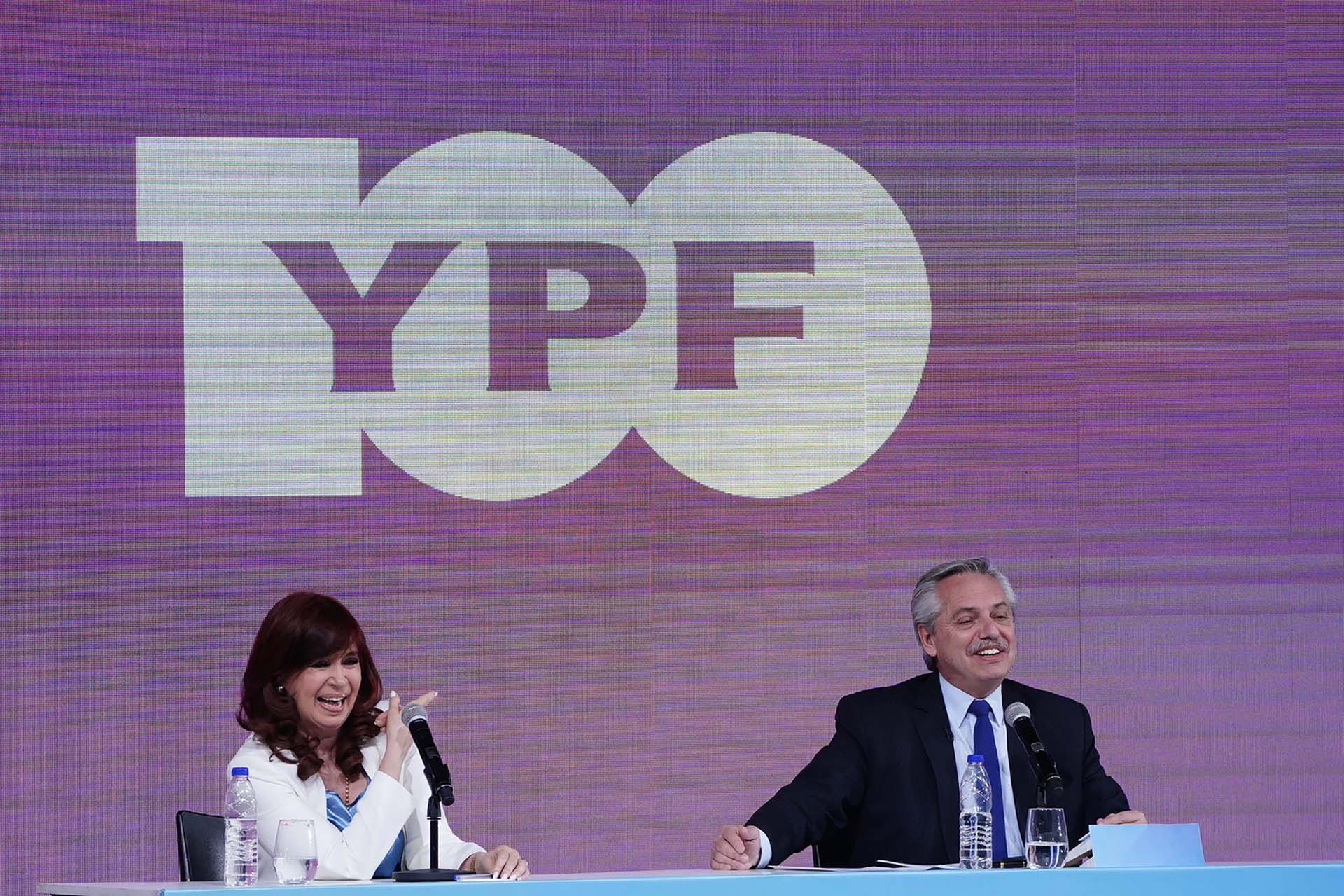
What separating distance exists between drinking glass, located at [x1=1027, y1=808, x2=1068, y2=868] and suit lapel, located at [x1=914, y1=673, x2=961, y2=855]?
61 cm

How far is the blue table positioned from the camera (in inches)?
112

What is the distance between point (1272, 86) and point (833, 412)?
1.57m

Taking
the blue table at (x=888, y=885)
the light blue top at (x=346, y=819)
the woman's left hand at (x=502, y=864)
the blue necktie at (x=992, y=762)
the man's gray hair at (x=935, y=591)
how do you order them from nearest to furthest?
1. the blue table at (x=888, y=885)
2. the woman's left hand at (x=502, y=864)
3. the light blue top at (x=346, y=819)
4. the blue necktie at (x=992, y=762)
5. the man's gray hair at (x=935, y=591)

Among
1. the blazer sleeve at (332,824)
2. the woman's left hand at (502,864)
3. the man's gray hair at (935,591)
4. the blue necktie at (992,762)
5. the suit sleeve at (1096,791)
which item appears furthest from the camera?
the man's gray hair at (935,591)

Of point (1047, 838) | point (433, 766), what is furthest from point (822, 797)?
point (433, 766)

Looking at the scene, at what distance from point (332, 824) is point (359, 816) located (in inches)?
7.0

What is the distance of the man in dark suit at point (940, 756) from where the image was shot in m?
3.89

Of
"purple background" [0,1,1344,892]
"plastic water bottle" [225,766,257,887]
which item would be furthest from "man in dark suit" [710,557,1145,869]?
"plastic water bottle" [225,766,257,887]

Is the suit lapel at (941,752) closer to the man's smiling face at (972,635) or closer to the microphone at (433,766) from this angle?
the man's smiling face at (972,635)

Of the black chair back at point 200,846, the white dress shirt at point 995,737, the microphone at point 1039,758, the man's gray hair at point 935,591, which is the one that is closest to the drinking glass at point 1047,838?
the microphone at point 1039,758

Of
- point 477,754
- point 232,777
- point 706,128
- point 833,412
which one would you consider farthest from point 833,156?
point 232,777

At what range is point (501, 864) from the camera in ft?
10.8

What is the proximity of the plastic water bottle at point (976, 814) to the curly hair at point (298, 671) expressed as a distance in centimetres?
123

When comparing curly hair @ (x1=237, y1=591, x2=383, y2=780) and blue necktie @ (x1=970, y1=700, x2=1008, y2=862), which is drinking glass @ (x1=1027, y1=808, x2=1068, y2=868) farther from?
curly hair @ (x1=237, y1=591, x2=383, y2=780)
